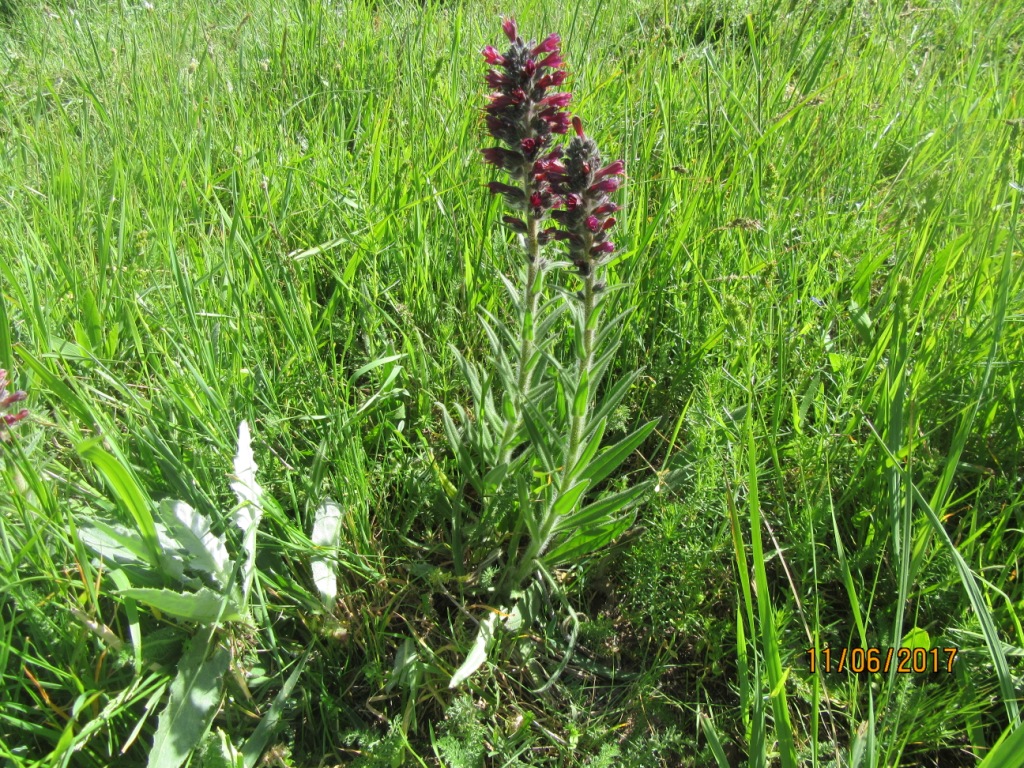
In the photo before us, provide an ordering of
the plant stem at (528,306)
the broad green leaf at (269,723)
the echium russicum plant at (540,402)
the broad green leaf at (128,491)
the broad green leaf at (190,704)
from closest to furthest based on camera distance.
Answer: the broad green leaf at (128,491)
the broad green leaf at (190,704)
the broad green leaf at (269,723)
the echium russicum plant at (540,402)
the plant stem at (528,306)

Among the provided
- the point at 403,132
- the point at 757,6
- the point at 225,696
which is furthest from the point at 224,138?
the point at 757,6

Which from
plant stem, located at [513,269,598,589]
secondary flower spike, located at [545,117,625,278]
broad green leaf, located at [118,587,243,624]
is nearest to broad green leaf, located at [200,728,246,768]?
broad green leaf, located at [118,587,243,624]

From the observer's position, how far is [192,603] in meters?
1.57

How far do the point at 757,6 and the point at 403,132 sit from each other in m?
A: 2.73

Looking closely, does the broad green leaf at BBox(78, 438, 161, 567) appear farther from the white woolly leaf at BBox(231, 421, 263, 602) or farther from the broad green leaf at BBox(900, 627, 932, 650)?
the broad green leaf at BBox(900, 627, 932, 650)

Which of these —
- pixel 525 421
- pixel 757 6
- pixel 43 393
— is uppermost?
pixel 757 6

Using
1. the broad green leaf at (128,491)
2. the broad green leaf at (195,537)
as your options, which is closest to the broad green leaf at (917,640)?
the broad green leaf at (195,537)

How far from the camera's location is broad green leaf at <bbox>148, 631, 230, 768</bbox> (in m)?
1.50

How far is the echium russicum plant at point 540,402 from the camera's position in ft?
5.63

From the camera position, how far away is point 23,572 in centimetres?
161

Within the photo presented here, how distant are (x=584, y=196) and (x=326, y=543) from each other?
1141 millimetres

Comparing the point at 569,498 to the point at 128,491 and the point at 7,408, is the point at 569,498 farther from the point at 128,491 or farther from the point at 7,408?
the point at 7,408

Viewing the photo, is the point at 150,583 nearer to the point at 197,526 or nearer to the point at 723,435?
the point at 197,526

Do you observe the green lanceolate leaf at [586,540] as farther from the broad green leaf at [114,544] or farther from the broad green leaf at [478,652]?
the broad green leaf at [114,544]
